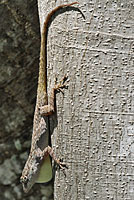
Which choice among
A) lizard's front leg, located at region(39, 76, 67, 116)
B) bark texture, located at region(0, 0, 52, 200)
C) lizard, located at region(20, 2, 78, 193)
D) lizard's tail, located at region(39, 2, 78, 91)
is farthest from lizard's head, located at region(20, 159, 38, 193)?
bark texture, located at region(0, 0, 52, 200)

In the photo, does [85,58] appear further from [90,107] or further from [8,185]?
[8,185]

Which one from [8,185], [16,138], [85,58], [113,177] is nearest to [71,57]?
[85,58]

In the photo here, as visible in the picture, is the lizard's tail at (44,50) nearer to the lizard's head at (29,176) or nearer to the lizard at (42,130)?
the lizard at (42,130)

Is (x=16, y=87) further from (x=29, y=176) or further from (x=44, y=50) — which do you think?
(x=44, y=50)

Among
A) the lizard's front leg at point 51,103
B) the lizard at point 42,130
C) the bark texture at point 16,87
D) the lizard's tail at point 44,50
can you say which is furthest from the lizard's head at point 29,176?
the bark texture at point 16,87

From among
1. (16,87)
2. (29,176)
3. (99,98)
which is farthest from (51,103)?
(16,87)
